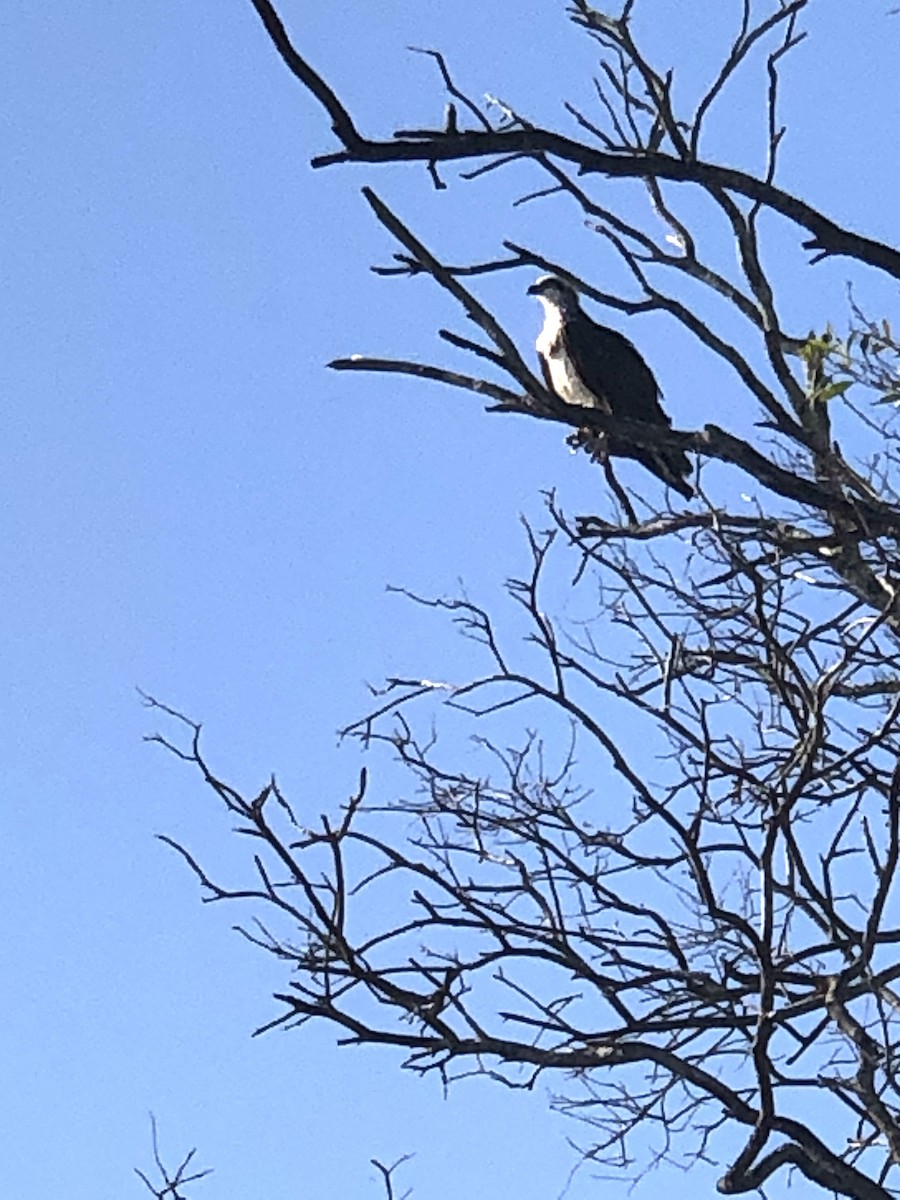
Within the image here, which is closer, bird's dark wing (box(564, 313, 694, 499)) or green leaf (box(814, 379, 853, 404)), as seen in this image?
green leaf (box(814, 379, 853, 404))

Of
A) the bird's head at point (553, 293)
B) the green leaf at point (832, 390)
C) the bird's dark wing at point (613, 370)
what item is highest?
the bird's head at point (553, 293)

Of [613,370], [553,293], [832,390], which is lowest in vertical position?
[832,390]

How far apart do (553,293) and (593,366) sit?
76cm

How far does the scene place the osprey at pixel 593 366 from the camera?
8523 mm

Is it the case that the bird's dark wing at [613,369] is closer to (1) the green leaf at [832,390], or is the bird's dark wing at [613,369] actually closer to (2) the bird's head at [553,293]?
(2) the bird's head at [553,293]

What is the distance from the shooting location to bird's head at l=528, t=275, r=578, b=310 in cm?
908

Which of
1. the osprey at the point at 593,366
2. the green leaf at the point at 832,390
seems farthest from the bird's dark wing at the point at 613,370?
the green leaf at the point at 832,390

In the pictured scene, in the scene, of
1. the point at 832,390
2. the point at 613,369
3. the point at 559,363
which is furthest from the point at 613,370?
the point at 832,390

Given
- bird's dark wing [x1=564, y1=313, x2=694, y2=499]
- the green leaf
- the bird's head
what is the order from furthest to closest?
the bird's head
bird's dark wing [x1=564, y1=313, x2=694, y2=499]
the green leaf

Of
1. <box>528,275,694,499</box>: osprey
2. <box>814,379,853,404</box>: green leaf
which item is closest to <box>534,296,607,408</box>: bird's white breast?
<box>528,275,694,499</box>: osprey

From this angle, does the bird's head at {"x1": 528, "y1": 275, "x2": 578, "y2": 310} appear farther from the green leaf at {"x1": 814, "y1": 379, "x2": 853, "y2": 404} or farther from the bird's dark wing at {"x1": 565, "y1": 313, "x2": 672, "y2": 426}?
the green leaf at {"x1": 814, "y1": 379, "x2": 853, "y2": 404}

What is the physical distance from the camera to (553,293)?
930cm

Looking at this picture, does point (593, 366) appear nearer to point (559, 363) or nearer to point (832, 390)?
point (559, 363)

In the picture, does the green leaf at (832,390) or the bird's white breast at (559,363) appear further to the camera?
the bird's white breast at (559,363)
